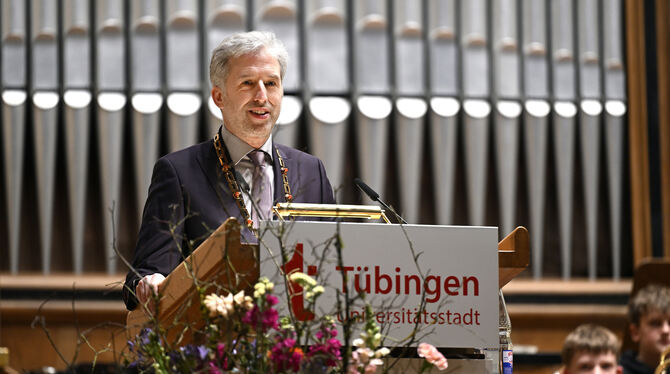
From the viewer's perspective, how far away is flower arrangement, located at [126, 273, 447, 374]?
156 centimetres

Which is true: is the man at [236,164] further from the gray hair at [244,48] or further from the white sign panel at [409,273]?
the white sign panel at [409,273]

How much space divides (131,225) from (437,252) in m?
3.47

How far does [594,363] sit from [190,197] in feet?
7.06

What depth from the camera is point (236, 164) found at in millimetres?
2748

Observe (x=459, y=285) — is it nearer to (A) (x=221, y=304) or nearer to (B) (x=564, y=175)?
(A) (x=221, y=304)

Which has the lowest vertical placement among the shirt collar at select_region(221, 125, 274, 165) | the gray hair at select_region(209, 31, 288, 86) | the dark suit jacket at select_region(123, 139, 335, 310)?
the dark suit jacket at select_region(123, 139, 335, 310)

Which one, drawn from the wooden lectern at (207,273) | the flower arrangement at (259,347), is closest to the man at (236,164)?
the wooden lectern at (207,273)

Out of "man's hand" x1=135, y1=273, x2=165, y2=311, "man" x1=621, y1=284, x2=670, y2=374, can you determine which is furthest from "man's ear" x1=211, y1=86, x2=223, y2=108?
"man" x1=621, y1=284, x2=670, y2=374

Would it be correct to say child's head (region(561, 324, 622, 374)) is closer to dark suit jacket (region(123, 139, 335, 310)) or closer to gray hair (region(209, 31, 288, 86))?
dark suit jacket (region(123, 139, 335, 310))

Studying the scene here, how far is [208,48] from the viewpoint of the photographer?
5242 millimetres

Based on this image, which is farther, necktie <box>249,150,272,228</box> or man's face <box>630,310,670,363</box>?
man's face <box>630,310,670,363</box>

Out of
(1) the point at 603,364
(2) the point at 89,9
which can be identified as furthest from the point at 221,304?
(2) the point at 89,9

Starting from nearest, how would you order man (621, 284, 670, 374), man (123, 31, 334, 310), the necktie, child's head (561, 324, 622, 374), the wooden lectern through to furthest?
1. the wooden lectern
2. man (123, 31, 334, 310)
3. the necktie
4. child's head (561, 324, 622, 374)
5. man (621, 284, 670, 374)

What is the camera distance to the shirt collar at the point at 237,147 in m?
2.75
